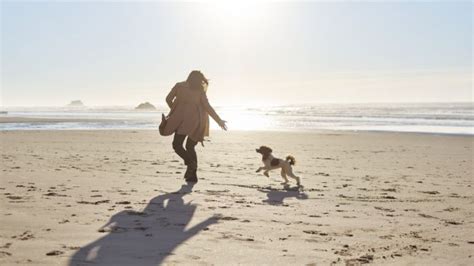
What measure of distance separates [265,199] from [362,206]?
1436 millimetres

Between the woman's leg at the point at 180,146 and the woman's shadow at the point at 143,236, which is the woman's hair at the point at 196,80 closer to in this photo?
the woman's leg at the point at 180,146

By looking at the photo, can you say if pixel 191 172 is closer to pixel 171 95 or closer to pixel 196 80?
pixel 171 95

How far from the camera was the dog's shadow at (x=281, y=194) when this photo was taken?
302 inches

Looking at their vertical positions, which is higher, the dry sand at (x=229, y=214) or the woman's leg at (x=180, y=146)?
the woman's leg at (x=180, y=146)

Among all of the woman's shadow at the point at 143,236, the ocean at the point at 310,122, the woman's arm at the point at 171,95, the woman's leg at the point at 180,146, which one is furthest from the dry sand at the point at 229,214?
the ocean at the point at 310,122

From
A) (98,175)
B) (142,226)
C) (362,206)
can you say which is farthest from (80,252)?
(98,175)

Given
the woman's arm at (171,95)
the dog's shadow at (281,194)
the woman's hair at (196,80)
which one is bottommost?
the dog's shadow at (281,194)

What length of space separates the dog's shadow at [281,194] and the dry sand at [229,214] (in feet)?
0.06

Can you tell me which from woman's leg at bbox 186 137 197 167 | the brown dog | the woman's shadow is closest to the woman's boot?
woman's leg at bbox 186 137 197 167

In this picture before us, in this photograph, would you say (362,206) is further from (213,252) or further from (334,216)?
(213,252)

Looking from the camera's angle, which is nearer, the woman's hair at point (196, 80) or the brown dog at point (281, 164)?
the woman's hair at point (196, 80)

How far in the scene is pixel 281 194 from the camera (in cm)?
834

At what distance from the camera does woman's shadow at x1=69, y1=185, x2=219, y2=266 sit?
14.6ft

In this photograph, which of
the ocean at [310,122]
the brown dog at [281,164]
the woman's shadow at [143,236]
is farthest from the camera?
the ocean at [310,122]
